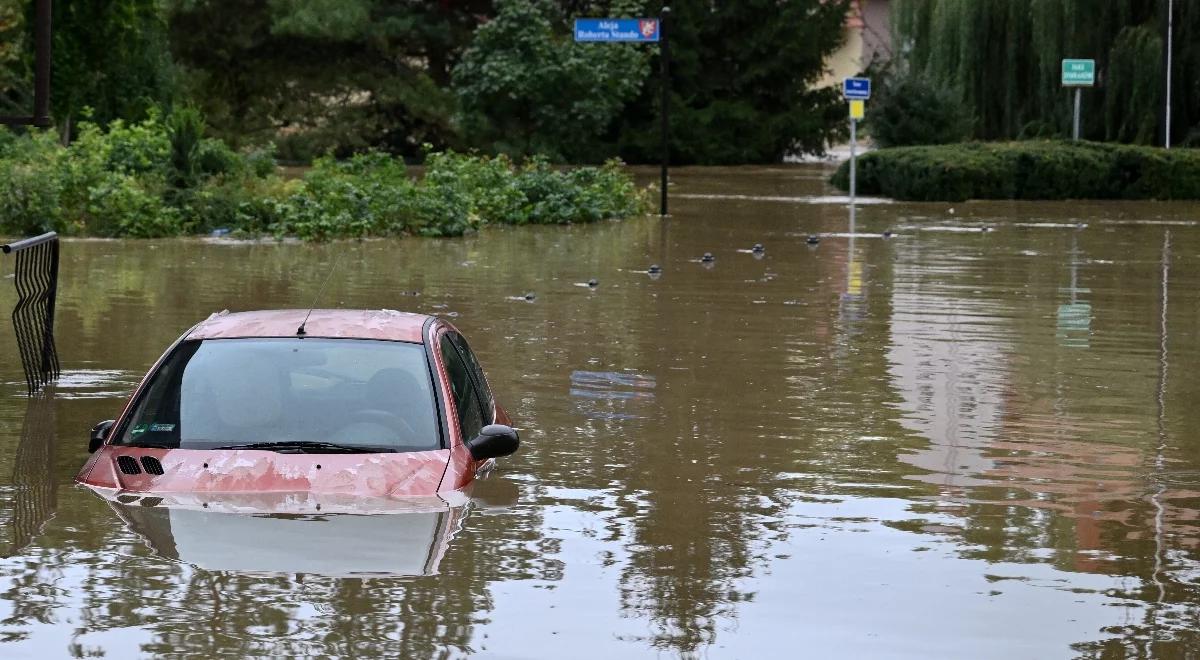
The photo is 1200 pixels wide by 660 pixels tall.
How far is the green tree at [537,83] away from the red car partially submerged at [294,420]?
51.3m

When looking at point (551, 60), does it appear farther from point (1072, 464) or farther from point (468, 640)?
point (468, 640)

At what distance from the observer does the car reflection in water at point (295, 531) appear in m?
8.42

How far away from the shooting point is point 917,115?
54812 millimetres

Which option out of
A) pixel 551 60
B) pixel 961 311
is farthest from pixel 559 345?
pixel 551 60

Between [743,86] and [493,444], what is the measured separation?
6217 centimetres

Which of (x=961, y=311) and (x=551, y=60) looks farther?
(x=551, y=60)

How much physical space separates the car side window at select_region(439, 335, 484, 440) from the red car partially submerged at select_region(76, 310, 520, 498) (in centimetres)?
2

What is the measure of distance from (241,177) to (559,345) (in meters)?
17.2

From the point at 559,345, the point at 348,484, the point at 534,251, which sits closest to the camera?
the point at 348,484

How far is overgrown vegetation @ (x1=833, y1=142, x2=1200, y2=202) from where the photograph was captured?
44469 millimetres

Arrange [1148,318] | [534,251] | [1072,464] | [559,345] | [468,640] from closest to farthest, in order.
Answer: [468,640]
[1072,464]
[559,345]
[1148,318]
[534,251]

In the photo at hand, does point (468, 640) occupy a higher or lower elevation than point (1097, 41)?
lower

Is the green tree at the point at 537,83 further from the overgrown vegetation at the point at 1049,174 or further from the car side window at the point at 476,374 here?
the car side window at the point at 476,374

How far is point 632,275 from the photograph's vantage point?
24547mm
